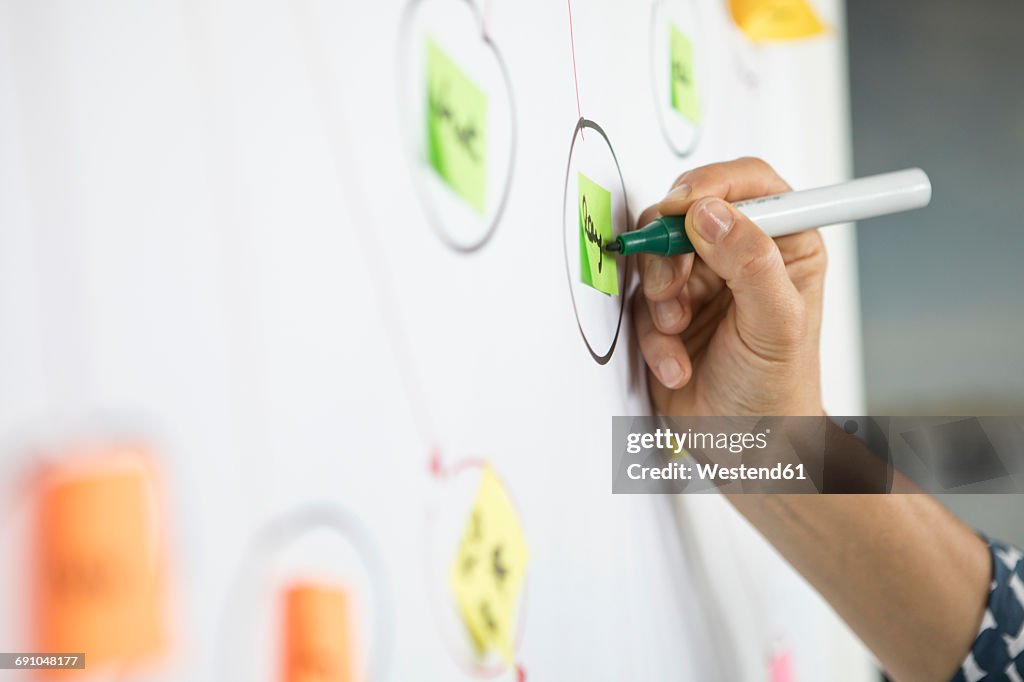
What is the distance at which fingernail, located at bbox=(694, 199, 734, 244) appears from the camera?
400 millimetres

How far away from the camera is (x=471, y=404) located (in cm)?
30

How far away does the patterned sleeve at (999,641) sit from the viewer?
543mm

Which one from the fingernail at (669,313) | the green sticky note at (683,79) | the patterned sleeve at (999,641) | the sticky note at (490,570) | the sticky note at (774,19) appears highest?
the sticky note at (774,19)

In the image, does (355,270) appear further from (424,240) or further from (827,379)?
(827,379)

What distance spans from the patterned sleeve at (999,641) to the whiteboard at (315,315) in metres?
0.24

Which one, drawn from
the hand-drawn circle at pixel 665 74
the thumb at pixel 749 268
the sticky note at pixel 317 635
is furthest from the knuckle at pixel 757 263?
the sticky note at pixel 317 635

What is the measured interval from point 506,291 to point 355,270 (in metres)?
0.09

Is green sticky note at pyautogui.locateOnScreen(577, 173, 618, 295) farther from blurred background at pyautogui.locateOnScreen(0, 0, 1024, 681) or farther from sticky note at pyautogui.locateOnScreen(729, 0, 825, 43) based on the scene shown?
sticky note at pyautogui.locateOnScreen(729, 0, 825, 43)

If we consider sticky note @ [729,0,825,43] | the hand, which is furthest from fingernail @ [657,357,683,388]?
sticky note @ [729,0,825,43]

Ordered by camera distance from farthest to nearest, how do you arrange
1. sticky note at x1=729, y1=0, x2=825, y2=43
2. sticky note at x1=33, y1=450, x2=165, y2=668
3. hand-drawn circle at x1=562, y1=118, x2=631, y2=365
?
sticky note at x1=729, y1=0, x2=825, y2=43 → hand-drawn circle at x1=562, y1=118, x2=631, y2=365 → sticky note at x1=33, y1=450, x2=165, y2=668

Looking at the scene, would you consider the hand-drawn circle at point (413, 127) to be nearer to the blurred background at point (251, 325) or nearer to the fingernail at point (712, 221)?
the blurred background at point (251, 325)

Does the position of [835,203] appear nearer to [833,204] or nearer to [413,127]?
[833,204]

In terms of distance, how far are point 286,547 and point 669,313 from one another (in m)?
0.28

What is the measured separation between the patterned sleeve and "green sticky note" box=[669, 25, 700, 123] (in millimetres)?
373
